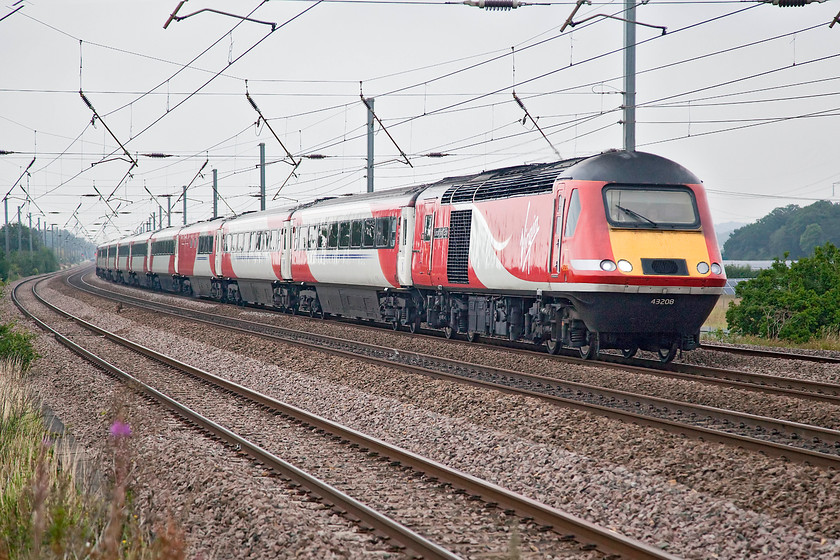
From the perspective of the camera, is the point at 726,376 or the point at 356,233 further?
the point at 356,233

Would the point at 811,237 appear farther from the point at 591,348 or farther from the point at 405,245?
the point at 591,348

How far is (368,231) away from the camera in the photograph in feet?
71.3

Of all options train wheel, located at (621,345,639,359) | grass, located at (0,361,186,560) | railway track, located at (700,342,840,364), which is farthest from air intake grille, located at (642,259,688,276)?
grass, located at (0,361,186,560)

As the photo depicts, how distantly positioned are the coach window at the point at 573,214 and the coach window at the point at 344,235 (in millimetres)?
10330

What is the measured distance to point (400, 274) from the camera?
19.9 metres

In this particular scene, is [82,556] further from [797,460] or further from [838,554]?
[797,460]

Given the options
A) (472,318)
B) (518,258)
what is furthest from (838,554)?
(472,318)

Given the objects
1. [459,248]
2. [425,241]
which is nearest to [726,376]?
[459,248]

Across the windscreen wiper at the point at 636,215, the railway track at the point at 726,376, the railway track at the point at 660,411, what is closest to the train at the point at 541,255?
the windscreen wiper at the point at 636,215

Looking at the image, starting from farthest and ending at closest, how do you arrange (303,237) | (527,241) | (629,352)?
(303,237) → (629,352) → (527,241)

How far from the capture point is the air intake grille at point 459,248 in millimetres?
17125

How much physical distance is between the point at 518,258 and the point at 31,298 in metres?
33.4

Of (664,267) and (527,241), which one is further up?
(527,241)

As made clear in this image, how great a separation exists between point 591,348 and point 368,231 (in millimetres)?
8847
